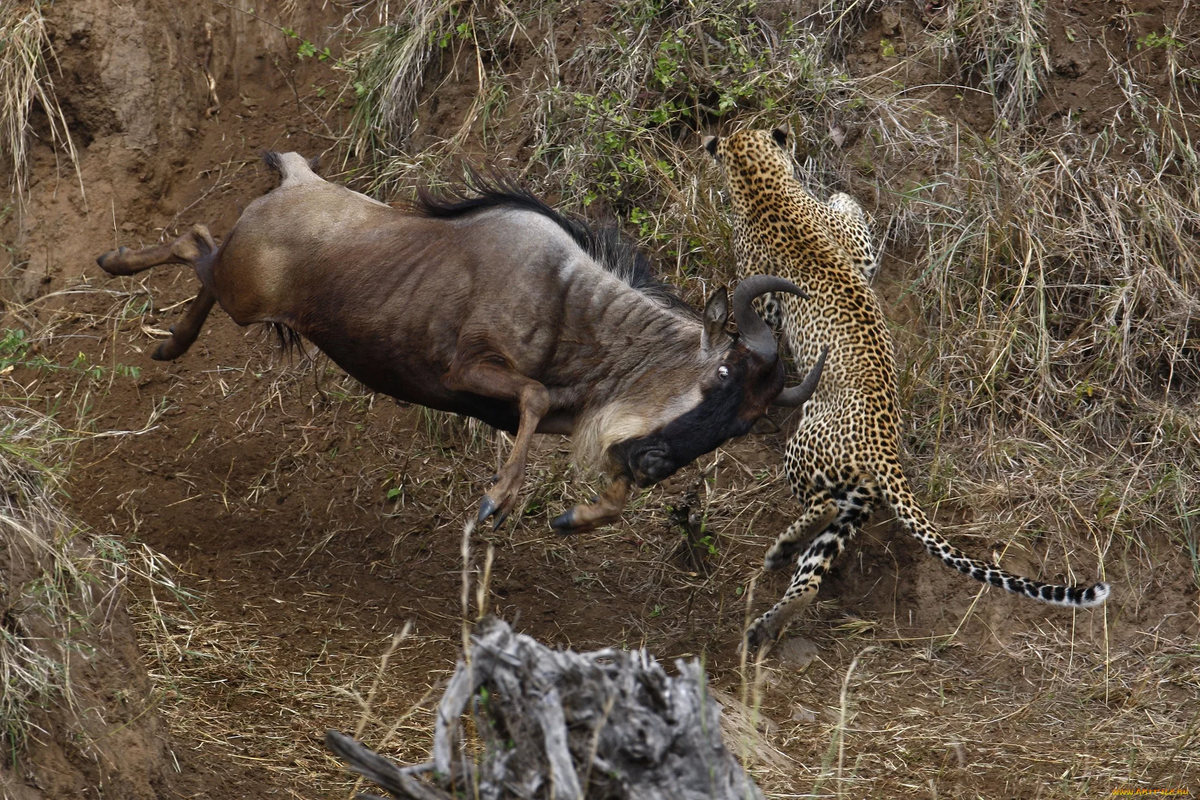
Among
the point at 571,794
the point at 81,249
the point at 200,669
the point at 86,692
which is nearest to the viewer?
the point at 571,794

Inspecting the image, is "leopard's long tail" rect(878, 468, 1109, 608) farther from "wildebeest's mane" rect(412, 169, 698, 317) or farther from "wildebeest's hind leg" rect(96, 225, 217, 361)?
"wildebeest's hind leg" rect(96, 225, 217, 361)

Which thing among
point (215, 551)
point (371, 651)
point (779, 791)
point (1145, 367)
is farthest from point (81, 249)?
point (1145, 367)

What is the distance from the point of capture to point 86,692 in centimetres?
455

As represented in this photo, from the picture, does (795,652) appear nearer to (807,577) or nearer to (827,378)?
(807,577)

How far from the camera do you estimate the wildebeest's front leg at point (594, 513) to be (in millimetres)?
5539

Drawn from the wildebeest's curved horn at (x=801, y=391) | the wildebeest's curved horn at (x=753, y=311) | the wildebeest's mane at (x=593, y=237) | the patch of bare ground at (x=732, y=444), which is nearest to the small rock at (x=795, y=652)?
the patch of bare ground at (x=732, y=444)

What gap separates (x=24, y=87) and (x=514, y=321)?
4297 millimetres

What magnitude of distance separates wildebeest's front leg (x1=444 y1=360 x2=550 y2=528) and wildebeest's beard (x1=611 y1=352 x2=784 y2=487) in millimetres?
442

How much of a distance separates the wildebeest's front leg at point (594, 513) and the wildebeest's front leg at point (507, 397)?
9.9 inches

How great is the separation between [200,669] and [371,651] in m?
0.92

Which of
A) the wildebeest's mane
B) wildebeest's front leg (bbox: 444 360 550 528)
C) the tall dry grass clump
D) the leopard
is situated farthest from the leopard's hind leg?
the tall dry grass clump

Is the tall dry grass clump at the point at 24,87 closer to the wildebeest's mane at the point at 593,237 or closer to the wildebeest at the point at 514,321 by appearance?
the wildebeest at the point at 514,321

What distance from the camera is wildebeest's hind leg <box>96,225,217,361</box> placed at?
275 inches

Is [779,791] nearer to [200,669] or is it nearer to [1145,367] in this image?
[200,669]
